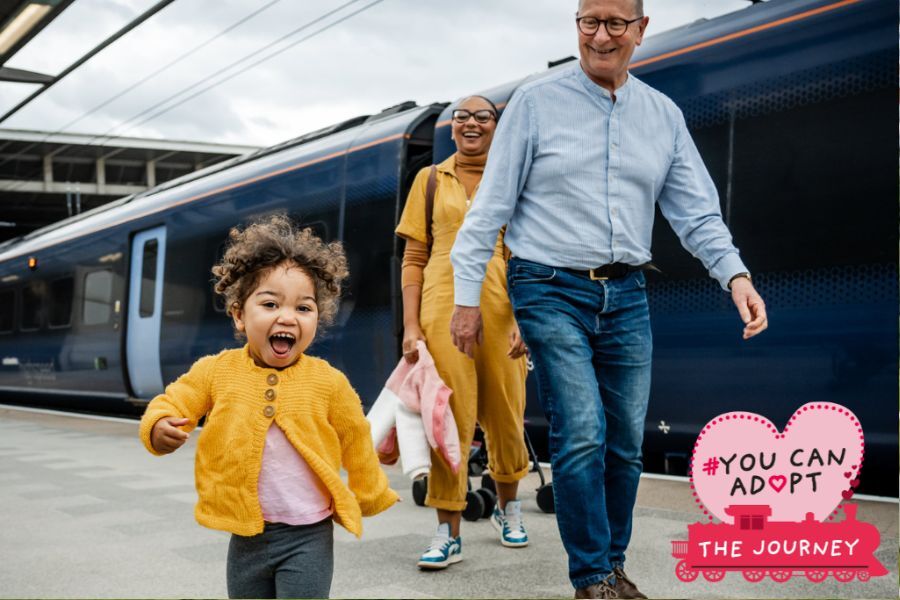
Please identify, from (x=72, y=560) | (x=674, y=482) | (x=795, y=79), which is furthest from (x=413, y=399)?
(x=795, y=79)

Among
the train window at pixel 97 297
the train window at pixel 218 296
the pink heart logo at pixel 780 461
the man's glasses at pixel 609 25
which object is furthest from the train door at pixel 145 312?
the pink heart logo at pixel 780 461

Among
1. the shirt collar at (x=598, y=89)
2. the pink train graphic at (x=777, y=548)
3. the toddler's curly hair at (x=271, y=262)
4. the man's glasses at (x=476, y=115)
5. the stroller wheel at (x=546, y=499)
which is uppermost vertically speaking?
the man's glasses at (x=476, y=115)

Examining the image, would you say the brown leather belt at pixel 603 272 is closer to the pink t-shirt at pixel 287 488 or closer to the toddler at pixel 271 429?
the toddler at pixel 271 429

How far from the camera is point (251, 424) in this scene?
207cm

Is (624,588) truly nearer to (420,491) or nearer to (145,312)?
(420,491)

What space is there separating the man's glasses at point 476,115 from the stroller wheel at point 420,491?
182 cm

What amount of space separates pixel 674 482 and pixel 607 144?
9.15ft

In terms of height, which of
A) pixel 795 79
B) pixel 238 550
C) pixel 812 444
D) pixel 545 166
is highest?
pixel 795 79

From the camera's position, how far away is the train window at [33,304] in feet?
44.5

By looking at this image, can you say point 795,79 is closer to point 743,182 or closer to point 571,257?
point 743,182

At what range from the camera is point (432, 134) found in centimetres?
727

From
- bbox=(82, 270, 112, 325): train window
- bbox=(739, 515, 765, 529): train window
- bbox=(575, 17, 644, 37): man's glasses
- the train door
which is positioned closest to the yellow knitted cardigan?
bbox=(739, 515, 765, 529): train window

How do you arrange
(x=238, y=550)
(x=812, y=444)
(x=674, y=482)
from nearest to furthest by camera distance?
(x=238, y=550) → (x=812, y=444) → (x=674, y=482)

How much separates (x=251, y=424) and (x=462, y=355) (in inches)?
61.4
